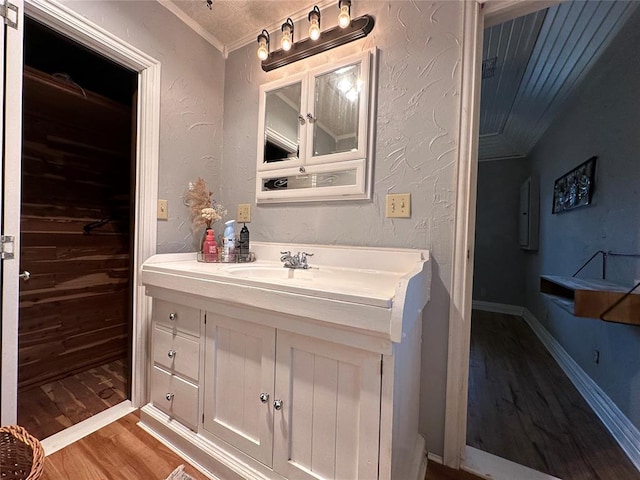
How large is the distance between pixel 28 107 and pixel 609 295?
343cm

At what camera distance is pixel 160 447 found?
127 cm

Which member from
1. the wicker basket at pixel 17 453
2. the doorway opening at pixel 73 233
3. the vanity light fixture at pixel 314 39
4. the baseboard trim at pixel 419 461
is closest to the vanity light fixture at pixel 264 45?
the vanity light fixture at pixel 314 39

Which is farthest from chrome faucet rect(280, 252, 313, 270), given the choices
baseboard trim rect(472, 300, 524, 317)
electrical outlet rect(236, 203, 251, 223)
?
baseboard trim rect(472, 300, 524, 317)

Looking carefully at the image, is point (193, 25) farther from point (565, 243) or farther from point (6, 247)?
point (565, 243)

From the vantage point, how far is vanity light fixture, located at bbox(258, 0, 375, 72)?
1353 millimetres

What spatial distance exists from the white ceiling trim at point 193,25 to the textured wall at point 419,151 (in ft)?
2.62

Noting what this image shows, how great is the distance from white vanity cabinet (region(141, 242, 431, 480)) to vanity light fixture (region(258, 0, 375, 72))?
1.09m

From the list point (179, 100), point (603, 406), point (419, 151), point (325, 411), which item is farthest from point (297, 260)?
point (603, 406)

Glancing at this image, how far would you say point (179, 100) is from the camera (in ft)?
5.32

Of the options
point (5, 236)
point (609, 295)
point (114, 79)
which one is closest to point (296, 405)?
point (5, 236)

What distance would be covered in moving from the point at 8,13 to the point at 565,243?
3883 millimetres

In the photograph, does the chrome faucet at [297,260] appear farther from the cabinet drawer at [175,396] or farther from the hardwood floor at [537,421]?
the hardwood floor at [537,421]

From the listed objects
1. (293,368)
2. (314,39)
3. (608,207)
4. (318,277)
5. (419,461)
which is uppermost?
(314,39)

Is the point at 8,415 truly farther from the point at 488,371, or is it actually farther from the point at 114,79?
the point at 488,371
